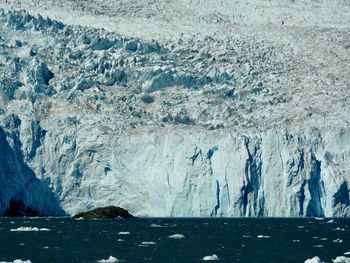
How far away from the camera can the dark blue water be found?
32.2m

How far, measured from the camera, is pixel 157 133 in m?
61.2

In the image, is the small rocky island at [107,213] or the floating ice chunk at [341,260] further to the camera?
the small rocky island at [107,213]

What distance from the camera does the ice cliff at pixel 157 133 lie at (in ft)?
189

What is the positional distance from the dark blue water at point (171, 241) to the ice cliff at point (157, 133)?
2812 millimetres

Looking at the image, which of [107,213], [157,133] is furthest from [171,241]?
[157,133]

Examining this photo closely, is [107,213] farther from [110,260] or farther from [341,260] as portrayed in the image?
[341,260]

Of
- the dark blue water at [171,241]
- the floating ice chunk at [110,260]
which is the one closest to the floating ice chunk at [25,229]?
the dark blue water at [171,241]

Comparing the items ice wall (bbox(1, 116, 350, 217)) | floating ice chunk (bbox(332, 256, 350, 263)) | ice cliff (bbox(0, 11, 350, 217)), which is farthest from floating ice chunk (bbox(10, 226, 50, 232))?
floating ice chunk (bbox(332, 256, 350, 263))

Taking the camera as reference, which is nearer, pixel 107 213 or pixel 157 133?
pixel 107 213

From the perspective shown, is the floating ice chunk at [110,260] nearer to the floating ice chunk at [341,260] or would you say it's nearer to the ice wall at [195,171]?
the floating ice chunk at [341,260]

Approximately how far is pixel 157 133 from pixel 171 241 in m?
22.0

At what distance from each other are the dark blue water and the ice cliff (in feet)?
9.23

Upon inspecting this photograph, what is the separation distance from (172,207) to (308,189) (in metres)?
8.58

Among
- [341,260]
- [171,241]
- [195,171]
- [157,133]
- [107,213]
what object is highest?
[157,133]
